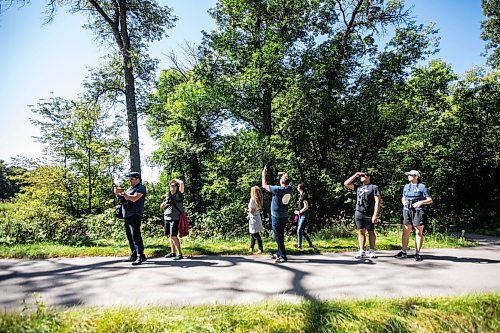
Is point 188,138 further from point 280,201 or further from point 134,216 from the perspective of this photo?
point 280,201

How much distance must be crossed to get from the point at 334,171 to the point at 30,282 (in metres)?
15.0

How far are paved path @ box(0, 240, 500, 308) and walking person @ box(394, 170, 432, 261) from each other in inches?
14.3

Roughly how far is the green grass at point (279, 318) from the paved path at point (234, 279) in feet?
1.61

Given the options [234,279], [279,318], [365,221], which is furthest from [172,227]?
[365,221]

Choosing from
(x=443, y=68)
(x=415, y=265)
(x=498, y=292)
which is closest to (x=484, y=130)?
(x=443, y=68)

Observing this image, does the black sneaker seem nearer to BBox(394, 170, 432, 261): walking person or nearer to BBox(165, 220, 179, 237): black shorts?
BBox(394, 170, 432, 261): walking person

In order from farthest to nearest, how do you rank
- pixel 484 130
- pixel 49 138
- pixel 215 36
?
pixel 484 130 → pixel 215 36 → pixel 49 138

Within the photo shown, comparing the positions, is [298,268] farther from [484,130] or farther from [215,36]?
[484,130]

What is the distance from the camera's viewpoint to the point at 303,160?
16.2m

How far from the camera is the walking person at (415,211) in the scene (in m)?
6.61

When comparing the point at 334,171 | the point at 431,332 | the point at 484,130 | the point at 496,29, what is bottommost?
the point at 431,332

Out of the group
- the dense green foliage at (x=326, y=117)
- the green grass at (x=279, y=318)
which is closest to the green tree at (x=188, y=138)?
the dense green foliage at (x=326, y=117)

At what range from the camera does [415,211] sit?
674 centimetres

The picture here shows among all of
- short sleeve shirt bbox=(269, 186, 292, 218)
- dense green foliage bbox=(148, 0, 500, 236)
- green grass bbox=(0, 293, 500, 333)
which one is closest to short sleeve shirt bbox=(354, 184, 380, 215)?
short sleeve shirt bbox=(269, 186, 292, 218)
